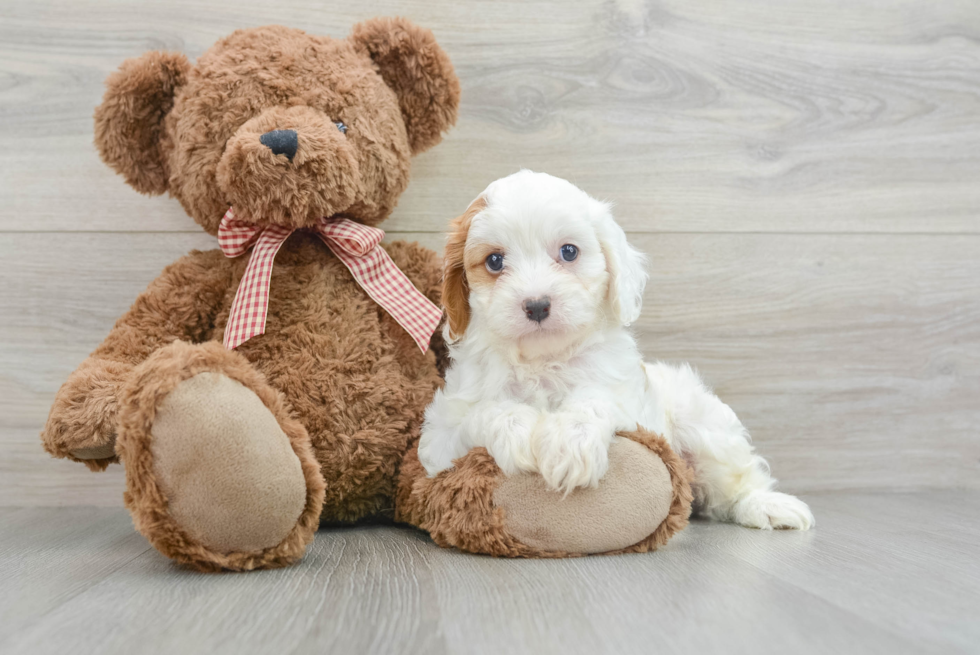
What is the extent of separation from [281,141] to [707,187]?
3.43ft

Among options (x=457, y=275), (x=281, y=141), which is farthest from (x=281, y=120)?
(x=457, y=275)

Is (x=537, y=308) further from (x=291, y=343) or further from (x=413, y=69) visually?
(x=413, y=69)

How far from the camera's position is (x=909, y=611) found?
0.88 m

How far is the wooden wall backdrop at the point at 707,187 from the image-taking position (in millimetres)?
1645

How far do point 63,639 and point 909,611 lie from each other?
3.16ft

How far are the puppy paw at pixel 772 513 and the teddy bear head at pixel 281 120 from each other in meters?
0.91

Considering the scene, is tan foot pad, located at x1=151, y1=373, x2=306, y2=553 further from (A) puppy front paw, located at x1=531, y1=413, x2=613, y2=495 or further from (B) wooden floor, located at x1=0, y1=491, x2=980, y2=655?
(A) puppy front paw, located at x1=531, y1=413, x2=613, y2=495

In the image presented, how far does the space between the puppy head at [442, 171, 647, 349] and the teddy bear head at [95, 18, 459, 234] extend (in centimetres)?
24

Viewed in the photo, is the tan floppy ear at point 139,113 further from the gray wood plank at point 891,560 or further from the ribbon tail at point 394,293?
the gray wood plank at point 891,560

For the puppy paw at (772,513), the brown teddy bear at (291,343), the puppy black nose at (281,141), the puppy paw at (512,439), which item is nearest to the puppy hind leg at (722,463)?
the puppy paw at (772,513)

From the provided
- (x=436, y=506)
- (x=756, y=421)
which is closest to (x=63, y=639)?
(x=436, y=506)

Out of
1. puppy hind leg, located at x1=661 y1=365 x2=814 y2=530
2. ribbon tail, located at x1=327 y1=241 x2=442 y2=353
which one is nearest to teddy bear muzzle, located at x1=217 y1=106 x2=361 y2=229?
ribbon tail, located at x1=327 y1=241 x2=442 y2=353

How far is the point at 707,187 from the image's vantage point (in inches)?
69.8

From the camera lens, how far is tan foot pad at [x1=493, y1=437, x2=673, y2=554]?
3.56ft
